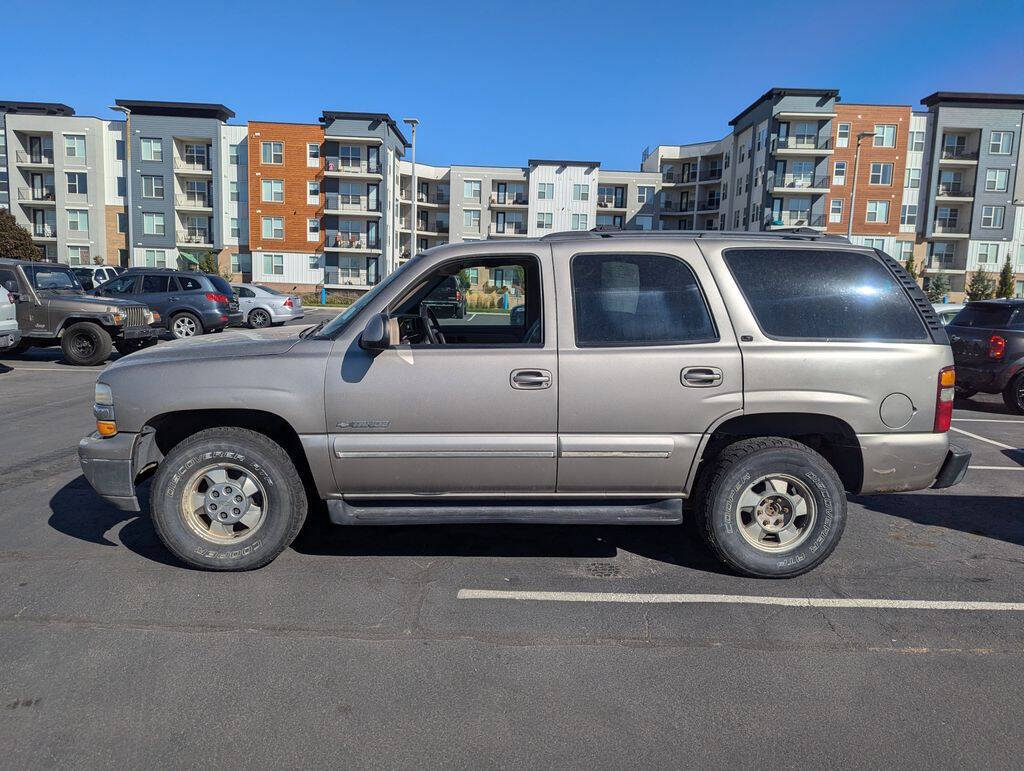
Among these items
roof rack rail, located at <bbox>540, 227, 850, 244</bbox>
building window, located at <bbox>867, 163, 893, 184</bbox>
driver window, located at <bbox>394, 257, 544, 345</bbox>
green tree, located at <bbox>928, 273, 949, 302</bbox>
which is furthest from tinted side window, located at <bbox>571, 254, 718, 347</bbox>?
building window, located at <bbox>867, 163, 893, 184</bbox>

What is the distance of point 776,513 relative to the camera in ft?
14.0

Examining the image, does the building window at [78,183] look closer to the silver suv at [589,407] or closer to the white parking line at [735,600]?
the silver suv at [589,407]

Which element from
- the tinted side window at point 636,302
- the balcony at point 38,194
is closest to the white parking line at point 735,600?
the tinted side window at point 636,302

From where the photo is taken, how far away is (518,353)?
13.4 ft

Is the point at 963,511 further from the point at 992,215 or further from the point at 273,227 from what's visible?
the point at 992,215

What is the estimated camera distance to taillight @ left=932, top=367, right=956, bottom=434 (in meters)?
4.18

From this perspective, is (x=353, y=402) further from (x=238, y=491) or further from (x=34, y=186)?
(x=34, y=186)

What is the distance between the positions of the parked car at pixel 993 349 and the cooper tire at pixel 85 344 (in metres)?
14.7

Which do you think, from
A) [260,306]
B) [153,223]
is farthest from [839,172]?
[153,223]

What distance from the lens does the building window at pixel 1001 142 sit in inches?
2179

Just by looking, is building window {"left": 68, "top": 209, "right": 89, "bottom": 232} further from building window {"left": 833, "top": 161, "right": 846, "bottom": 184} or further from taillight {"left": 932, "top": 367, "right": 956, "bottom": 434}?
taillight {"left": 932, "top": 367, "right": 956, "bottom": 434}

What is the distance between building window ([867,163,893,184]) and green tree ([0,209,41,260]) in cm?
5994

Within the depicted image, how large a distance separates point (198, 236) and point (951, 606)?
62688mm

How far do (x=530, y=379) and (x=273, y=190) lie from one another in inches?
2303
